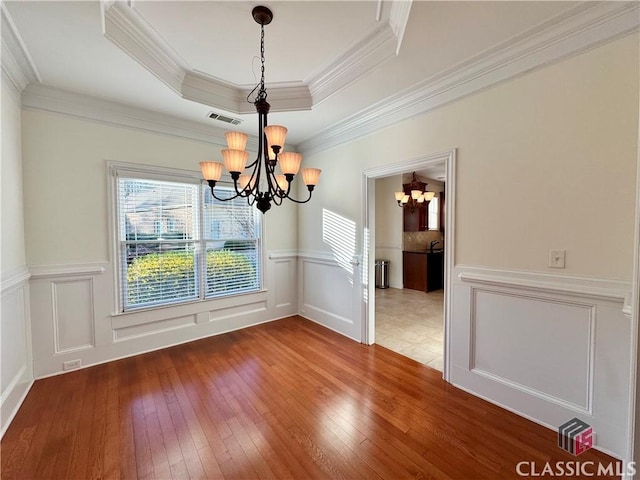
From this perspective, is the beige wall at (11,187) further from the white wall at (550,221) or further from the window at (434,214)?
the window at (434,214)

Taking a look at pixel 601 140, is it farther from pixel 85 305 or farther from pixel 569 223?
pixel 85 305

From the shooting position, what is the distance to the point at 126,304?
119 inches

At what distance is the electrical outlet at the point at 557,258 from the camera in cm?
188

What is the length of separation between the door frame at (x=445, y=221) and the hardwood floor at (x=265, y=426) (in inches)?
18.7

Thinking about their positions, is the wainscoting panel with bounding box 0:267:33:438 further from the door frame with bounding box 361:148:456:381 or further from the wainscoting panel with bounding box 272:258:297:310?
the door frame with bounding box 361:148:456:381

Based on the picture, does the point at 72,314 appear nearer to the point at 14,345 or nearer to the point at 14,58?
the point at 14,345

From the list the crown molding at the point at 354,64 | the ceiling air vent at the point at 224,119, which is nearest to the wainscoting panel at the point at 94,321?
the ceiling air vent at the point at 224,119

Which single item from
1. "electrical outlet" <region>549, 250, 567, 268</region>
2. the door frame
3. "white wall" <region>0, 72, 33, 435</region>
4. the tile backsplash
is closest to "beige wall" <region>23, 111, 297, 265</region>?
"white wall" <region>0, 72, 33, 435</region>

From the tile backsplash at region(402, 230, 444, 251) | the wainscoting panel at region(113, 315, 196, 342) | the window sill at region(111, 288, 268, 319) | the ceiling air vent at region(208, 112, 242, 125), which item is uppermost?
the ceiling air vent at region(208, 112, 242, 125)

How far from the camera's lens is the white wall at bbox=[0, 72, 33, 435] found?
6.56 ft

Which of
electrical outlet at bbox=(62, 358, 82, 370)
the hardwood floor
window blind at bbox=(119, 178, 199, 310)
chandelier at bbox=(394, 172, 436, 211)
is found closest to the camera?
the hardwood floor

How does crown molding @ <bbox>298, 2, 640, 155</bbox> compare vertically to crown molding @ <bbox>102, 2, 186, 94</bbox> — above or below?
below

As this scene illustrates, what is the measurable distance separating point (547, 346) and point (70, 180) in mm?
4491

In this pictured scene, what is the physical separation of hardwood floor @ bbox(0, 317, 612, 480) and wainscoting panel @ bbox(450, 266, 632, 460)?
17cm
